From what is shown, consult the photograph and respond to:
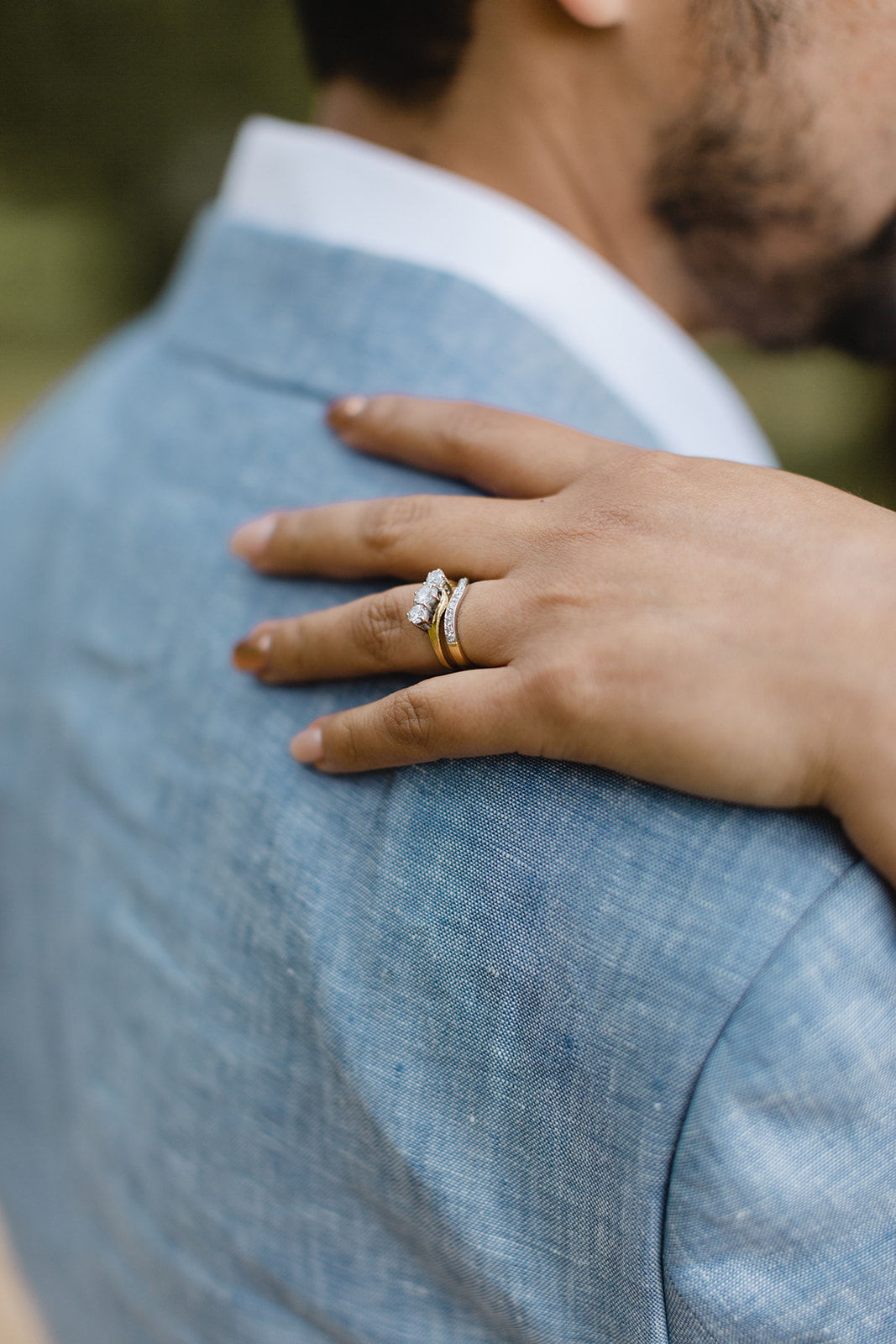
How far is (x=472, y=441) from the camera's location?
0.62 metres

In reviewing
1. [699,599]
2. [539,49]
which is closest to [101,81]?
[539,49]

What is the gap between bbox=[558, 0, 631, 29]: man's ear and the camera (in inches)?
26.2

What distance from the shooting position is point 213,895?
0.67 m

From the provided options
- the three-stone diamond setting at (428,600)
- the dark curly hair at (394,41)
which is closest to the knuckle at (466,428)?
the three-stone diamond setting at (428,600)

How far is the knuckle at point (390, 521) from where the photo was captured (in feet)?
1.98

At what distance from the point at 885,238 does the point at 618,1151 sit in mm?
791

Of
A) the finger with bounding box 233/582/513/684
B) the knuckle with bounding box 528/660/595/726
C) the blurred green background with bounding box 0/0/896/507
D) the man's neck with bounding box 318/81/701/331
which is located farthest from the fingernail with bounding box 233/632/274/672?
the blurred green background with bounding box 0/0/896/507

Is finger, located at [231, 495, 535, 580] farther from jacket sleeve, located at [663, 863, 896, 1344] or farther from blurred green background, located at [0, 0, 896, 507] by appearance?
blurred green background, located at [0, 0, 896, 507]

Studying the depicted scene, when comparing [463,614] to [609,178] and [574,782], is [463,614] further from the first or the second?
[609,178]

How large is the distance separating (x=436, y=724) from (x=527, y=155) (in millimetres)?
528

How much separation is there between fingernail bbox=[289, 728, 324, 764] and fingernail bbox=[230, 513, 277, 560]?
153 millimetres

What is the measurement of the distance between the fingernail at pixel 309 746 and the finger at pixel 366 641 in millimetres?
44

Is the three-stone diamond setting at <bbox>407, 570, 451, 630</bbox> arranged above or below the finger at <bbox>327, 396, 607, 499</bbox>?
below

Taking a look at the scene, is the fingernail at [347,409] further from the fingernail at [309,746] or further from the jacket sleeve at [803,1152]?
the jacket sleeve at [803,1152]
